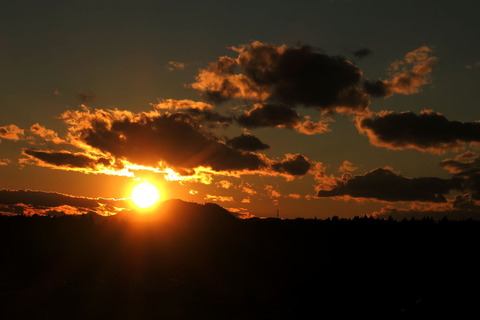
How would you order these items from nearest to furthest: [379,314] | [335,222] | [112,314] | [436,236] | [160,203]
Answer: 1. [379,314]
2. [112,314]
3. [436,236]
4. [335,222]
5. [160,203]

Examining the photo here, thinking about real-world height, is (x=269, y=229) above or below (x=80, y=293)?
above

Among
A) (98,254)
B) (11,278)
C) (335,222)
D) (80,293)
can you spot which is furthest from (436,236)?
(11,278)

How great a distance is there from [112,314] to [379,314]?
99.6 feet

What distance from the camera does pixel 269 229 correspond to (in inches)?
3561

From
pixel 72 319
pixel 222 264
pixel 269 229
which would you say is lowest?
pixel 72 319

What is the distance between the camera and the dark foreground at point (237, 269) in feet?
197

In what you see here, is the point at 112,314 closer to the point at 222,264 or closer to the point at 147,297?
the point at 147,297

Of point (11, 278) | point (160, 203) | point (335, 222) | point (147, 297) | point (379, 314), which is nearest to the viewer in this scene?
point (379, 314)

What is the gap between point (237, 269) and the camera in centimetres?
8344

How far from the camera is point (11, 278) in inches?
3100

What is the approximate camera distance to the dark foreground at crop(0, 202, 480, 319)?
5991 cm

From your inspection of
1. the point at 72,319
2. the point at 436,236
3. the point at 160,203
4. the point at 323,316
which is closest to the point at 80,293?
the point at 72,319

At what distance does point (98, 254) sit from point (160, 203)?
9445 cm

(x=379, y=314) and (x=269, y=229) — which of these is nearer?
(x=379, y=314)
